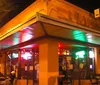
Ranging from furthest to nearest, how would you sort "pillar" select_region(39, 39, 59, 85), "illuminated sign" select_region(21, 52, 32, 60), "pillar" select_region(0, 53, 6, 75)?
"pillar" select_region(0, 53, 6, 75), "illuminated sign" select_region(21, 52, 32, 60), "pillar" select_region(39, 39, 59, 85)

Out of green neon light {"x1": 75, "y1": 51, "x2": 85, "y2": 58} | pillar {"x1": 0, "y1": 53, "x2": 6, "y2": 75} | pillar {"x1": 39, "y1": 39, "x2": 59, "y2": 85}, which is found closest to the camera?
pillar {"x1": 39, "y1": 39, "x2": 59, "y2": 85}

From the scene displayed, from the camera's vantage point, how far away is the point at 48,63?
977 centimetres

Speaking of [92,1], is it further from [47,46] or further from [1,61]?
[1,61]

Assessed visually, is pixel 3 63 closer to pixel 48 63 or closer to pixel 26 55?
pixel 26 55

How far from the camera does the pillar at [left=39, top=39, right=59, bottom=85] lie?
9.72 meters

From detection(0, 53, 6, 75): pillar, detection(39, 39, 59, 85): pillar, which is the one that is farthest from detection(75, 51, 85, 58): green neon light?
detection(0, 53, 6, 75): pillar

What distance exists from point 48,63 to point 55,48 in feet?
3.25

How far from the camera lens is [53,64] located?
32.9 ft

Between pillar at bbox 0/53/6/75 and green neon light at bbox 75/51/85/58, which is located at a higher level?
green neon light at bbox 75/51/85/58

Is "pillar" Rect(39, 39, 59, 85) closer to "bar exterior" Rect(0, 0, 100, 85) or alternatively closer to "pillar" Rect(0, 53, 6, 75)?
"bar exterior" Rect(0, 0, 100, 85)

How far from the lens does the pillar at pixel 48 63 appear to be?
31.9ft

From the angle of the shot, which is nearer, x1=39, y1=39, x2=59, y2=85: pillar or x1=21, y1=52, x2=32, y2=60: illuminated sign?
x1=39, y1=39, x2=59, y2=85: pillar

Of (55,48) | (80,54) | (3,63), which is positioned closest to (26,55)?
(55,48)

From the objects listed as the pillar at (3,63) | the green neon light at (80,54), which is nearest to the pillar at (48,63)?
the green neon light at (80,54)
